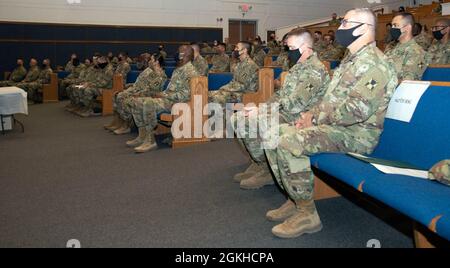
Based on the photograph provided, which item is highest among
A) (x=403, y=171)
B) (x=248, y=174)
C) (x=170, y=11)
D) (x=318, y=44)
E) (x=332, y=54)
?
(x=170, y=11)

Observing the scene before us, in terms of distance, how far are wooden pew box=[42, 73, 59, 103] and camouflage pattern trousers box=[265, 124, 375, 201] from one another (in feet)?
31.0

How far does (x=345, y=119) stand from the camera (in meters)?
2.20

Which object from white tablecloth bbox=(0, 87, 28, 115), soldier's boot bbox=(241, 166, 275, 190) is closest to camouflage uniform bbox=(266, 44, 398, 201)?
soldier's boot bbox=(241, 166, 275, 190)

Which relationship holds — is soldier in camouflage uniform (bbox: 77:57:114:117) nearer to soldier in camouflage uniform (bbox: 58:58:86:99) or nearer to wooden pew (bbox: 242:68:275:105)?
soldier in camouflage uniform (bbox: 58:58:86:99)

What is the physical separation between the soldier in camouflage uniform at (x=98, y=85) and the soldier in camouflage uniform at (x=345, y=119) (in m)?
5.78

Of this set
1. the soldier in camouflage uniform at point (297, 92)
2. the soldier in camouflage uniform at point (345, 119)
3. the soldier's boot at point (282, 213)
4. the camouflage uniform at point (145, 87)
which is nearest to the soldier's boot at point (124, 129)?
the camouflage uniform at point (145, 87)

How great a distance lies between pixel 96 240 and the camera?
232 cm

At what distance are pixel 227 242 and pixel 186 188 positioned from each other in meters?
1.06

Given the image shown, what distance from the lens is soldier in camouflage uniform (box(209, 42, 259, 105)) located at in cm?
514

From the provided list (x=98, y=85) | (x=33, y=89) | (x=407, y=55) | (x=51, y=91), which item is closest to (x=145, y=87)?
(x=98, y=85)

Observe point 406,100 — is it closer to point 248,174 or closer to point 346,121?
point 346,121

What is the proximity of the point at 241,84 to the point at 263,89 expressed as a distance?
1.57 feet
